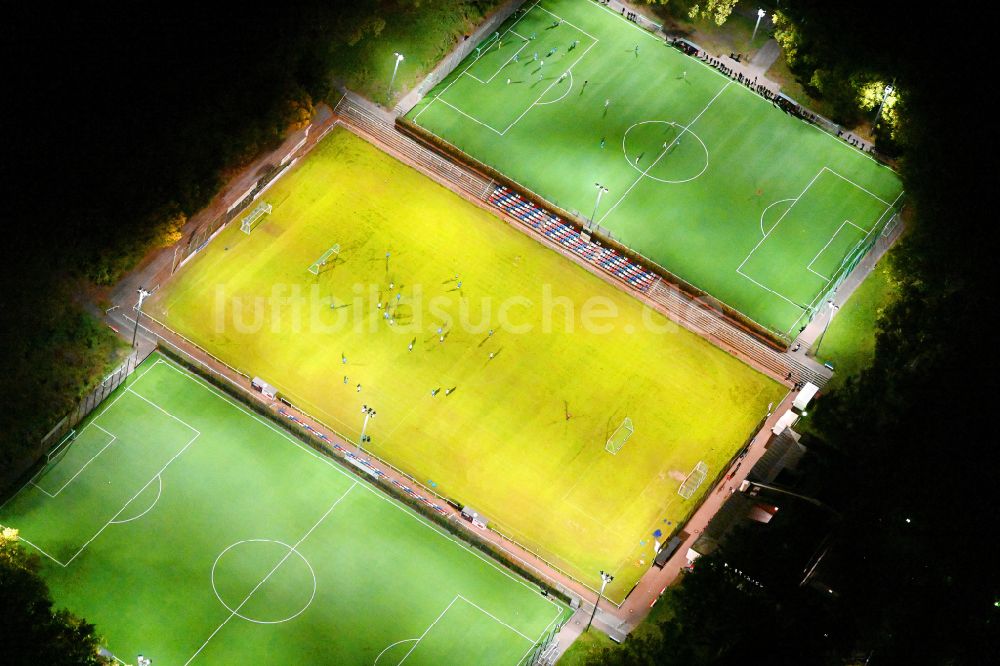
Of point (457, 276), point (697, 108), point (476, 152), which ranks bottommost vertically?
A: point (457, 276)

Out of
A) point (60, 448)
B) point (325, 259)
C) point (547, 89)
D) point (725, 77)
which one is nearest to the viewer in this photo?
point (60, 448)

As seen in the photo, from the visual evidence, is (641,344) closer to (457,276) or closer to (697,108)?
(457,276)

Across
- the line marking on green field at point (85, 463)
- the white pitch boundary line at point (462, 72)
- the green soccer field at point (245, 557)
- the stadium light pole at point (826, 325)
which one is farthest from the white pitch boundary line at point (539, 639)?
the white pitch boundary line at point (462, 72)

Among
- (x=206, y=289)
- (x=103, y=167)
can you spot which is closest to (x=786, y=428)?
(x=206, y=289)

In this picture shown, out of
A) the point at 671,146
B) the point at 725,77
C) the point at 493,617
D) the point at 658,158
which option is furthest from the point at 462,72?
the point at 493,617

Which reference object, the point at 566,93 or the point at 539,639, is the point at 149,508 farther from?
the point at 566,93

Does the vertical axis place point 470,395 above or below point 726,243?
below
